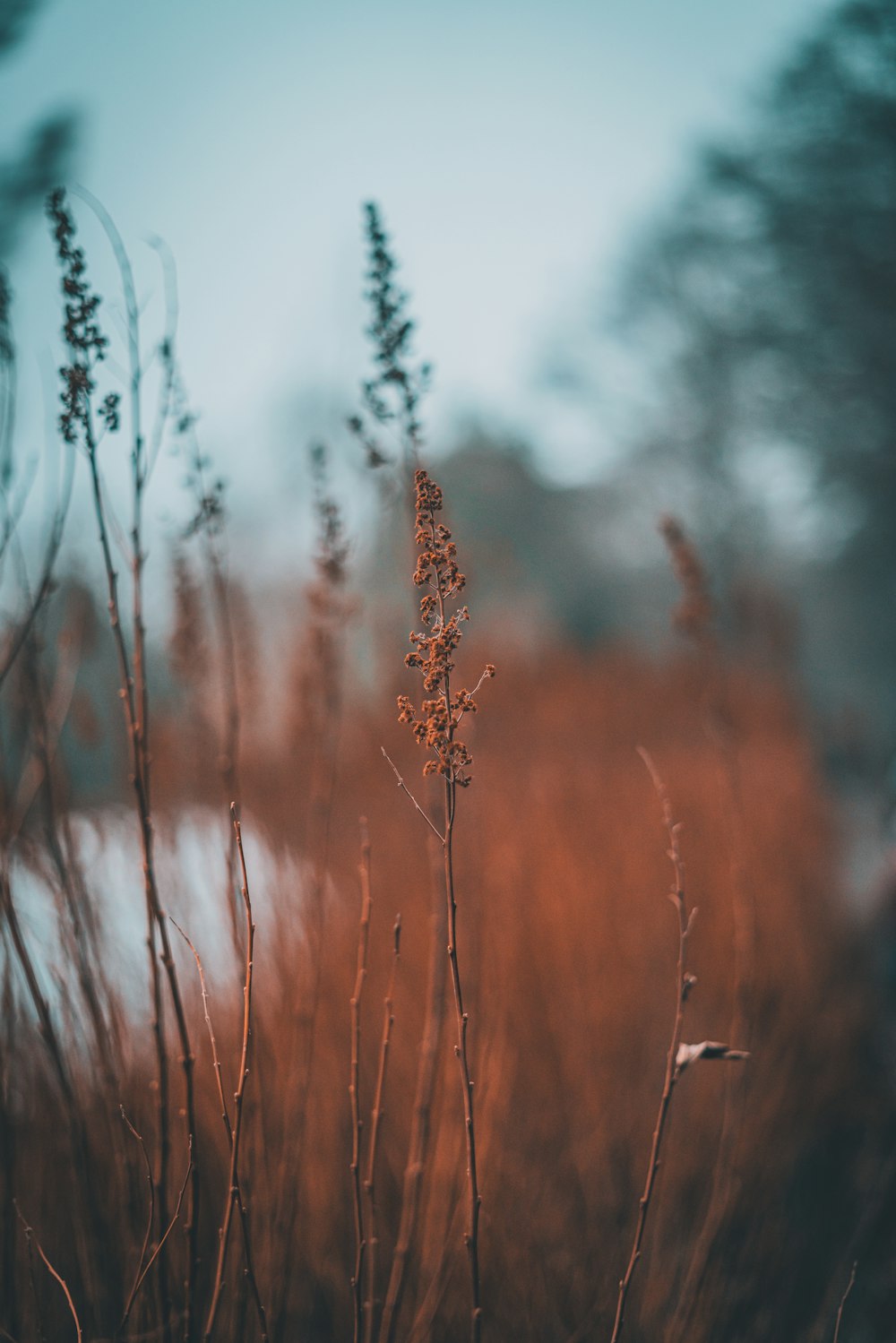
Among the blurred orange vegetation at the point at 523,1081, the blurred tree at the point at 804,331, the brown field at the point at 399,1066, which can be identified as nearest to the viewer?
the brown field at the point at 399,1066

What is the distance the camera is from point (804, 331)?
5203mm

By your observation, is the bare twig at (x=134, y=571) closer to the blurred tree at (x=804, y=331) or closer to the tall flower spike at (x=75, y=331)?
the tall flower spike at (x=75, y=331)

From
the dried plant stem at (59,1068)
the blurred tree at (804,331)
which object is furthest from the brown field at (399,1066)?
the blurred tree at (804,331)

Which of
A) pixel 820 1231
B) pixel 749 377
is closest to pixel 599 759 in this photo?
pixel 820 1231

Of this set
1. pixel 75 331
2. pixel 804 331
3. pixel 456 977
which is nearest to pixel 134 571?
pixel 75 331

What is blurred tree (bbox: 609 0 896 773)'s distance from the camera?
154 inches

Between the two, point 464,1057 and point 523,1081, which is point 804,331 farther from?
point 464,1057

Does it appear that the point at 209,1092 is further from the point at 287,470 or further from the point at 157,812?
the point at 287,470

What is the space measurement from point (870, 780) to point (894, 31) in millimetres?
3640

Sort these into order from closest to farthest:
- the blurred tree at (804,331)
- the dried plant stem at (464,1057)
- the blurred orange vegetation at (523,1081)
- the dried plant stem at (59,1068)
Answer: the dried plant stem at (464,1057) < the dried plant stem at (59,1068) < the blurred orange vegetation at (523,1081) < the blurred tree at (804,331)

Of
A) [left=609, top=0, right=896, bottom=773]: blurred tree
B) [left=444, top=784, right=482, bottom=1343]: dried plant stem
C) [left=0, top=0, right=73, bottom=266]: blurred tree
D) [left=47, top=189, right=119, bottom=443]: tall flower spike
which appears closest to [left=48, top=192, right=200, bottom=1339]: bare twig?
[left=47, top=189, right=119, bottom=443]: tall flower spike

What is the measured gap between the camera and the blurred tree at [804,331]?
12.9 feet

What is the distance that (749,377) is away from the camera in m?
6.06

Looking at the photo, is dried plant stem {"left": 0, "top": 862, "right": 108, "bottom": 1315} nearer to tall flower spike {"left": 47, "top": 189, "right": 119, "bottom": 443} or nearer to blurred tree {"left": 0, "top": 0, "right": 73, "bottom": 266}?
tall flower spike {"left": 47, "top": 189, "right": 119, "bottom": 443}
